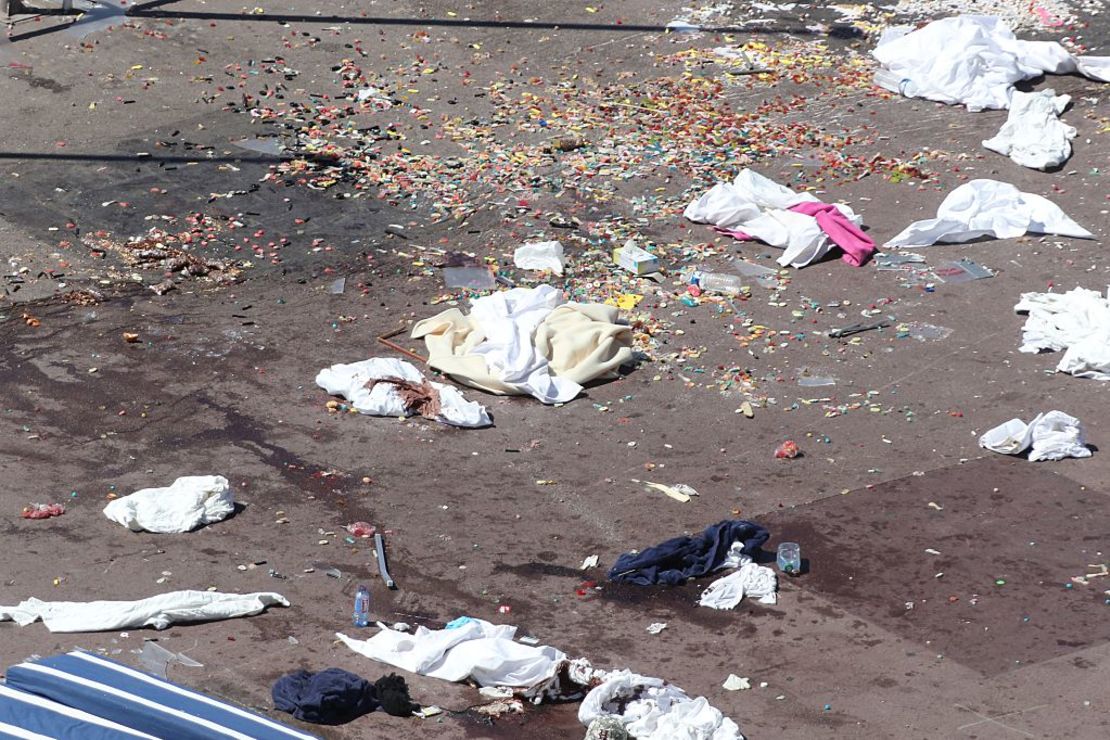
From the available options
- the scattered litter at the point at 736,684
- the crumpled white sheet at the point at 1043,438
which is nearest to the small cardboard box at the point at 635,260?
the crumpled white sheet at the point at 1043,438

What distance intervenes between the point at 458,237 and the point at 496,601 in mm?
4882

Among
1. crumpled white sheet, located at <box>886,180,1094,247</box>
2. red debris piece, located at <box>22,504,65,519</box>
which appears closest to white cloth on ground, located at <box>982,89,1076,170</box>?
crumpled white sheet, located at <box>886,180,1094,247</box>

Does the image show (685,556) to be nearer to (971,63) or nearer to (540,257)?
(540,257)

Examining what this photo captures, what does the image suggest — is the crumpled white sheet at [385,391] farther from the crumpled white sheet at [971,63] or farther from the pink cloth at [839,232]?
the crumpled white sheet at [971,63]

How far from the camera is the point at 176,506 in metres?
8.23

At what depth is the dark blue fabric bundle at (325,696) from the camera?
20.9ft

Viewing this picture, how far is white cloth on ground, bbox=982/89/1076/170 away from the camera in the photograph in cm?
1307

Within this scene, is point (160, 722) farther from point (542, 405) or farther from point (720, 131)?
point (720, 131)

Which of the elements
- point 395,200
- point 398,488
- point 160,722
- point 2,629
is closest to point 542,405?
point 398,488

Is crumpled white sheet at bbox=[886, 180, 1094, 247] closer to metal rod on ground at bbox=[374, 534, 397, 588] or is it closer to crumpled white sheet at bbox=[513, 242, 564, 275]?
crumpled white sheet at bbox=[513, 242, 564, 275]

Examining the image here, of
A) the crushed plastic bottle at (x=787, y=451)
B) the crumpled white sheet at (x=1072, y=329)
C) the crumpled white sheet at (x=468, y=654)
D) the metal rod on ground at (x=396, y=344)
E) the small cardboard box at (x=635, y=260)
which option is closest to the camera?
the crumpled white sheet at (x=468, y=654)

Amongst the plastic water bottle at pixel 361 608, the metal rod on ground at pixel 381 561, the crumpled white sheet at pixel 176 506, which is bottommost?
the metal rod on ground at pixel 381 561

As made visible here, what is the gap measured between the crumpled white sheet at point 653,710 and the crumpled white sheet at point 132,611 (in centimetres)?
198

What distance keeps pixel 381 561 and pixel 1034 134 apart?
8.41 meters
